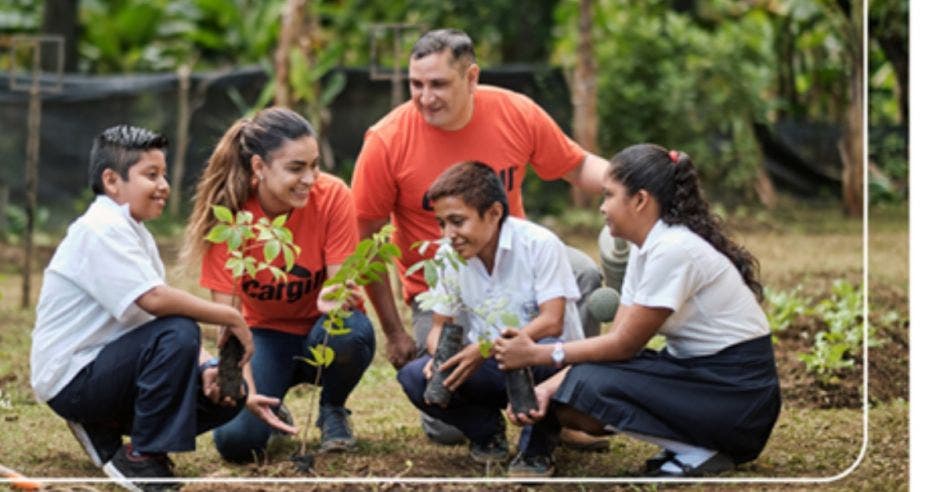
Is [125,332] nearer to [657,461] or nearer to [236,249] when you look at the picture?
[236,249]

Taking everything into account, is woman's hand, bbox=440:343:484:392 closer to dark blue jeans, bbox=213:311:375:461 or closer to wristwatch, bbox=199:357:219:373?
dark blue jeans, bbox=213:311:375:461

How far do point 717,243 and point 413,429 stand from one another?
120cm

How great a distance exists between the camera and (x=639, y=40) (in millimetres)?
10625

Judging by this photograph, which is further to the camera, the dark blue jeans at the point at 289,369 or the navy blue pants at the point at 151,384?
the dark blue jeans at the point at 289,369

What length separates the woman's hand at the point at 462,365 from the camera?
3760 millimetres

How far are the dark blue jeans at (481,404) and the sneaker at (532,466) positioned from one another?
18 mm

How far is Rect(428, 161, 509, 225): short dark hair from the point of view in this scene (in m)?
3.76

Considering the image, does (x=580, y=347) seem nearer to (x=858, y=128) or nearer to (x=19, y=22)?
(x=858, y=128)

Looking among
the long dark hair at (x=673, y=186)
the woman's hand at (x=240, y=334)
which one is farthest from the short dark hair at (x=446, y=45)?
the woman's hand at (x=240, y=334)

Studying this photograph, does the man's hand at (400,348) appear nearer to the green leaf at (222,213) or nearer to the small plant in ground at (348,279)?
the small plant in ground at (348,279)

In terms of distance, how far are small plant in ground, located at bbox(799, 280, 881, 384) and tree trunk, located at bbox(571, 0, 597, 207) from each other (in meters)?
3.83

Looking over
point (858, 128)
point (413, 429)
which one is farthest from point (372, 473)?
point (858, 128)

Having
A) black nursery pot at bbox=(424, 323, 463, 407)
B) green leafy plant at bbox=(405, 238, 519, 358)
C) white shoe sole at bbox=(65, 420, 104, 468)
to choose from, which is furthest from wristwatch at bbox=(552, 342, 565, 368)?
white shoe sole at bbox=(65, 420, 104, 468)

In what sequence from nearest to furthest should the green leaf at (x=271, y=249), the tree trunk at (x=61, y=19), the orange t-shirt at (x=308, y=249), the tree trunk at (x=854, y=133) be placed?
the green leaf at (x=271, y=249), the orange t-shirt at (x=308, y=249), the tree trunk at (x=854, y=133), the tree trunk at (x=61, y=19)
